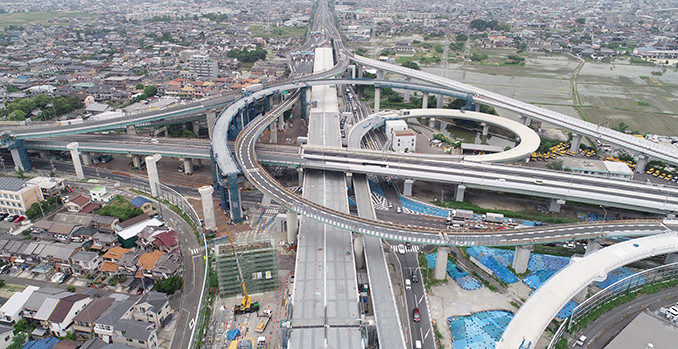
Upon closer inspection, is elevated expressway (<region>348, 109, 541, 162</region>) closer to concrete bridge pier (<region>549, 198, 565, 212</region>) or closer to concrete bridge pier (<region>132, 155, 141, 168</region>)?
concrete bridge pier (<region>549, 198, 565, 212</region>)

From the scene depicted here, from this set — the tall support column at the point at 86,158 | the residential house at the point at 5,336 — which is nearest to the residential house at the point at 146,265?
the residential house at the point at 5,336

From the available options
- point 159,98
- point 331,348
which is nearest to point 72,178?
point 159,98

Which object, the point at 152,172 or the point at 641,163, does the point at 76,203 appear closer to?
the point at 152,172

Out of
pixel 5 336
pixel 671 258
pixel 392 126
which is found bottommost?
pixel 671 258

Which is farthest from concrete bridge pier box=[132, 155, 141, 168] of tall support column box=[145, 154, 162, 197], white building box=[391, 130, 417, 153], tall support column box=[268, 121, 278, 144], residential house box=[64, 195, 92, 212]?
white building box=[391, 130, 417, 153]

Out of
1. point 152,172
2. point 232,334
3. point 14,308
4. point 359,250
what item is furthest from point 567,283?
point 152,172

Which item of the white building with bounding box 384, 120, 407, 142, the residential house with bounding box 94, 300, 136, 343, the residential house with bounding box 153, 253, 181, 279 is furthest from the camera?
the white building with bounding box 384, 120, 407, 142

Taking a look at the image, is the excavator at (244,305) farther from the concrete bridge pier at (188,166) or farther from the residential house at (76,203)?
the concrete bridge pier at (188,166)
